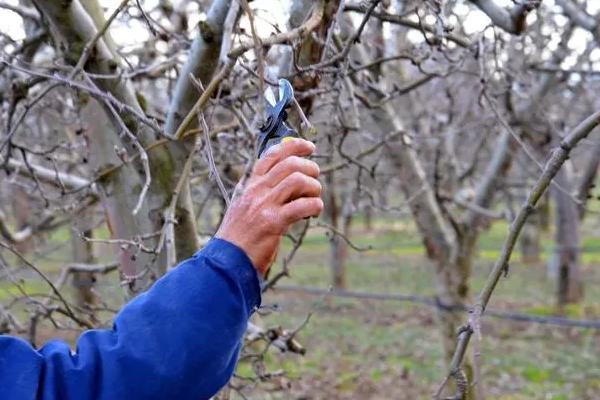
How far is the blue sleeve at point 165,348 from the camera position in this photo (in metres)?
1.30

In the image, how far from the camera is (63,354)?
138 cm

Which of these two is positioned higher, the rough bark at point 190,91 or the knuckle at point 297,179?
the rough bark at point 190,91

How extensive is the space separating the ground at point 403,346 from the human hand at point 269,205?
1153 mm

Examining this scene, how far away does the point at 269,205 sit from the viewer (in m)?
1.37

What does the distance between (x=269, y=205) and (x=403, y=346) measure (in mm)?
9654

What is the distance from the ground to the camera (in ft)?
26.5

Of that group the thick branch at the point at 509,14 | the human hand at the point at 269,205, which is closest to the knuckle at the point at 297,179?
the human hand at the point at 269,205

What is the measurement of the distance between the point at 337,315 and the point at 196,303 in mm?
12540

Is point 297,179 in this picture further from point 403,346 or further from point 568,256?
point 568,256

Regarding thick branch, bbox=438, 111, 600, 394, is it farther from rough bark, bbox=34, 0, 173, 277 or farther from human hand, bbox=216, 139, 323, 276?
rough bark, bbox=34, 0, 173, 277

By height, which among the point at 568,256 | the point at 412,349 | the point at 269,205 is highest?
the point at 568,256

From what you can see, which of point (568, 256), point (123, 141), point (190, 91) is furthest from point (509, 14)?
point (568, 256)

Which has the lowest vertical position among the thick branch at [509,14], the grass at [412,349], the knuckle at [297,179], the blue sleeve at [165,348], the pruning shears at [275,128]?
the grass at [412,349]

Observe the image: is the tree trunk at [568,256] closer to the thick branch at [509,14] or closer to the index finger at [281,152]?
the thick branch at [509,14]
